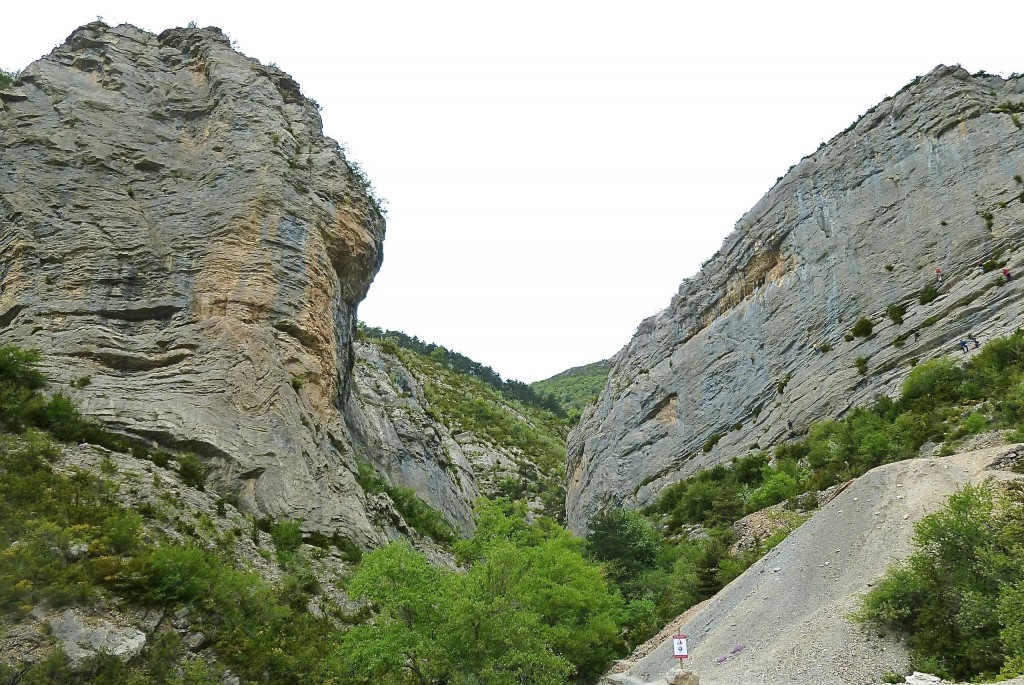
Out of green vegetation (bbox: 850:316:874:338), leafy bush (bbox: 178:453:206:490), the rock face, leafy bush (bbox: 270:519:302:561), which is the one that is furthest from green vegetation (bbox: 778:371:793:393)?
leafy bush (bbox: 178:453:206:490)

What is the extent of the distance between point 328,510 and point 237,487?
10.7ft

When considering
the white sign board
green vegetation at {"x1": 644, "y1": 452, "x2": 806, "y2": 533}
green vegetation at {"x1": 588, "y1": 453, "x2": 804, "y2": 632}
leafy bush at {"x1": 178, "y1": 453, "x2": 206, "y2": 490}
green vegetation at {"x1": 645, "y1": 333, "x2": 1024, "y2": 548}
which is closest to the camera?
the white sign board

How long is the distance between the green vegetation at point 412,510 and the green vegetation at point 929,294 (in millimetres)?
26234

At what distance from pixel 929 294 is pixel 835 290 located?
6531 millimetres

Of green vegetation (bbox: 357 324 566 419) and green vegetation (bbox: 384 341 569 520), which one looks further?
green vegetation (bbox: 357 324 566 419)

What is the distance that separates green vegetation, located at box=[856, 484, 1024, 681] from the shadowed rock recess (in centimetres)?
1680

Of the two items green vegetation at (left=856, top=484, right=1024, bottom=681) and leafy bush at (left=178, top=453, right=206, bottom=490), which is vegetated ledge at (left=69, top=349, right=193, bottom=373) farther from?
green vegetation at (left=856, top=484, right=1024, bottom=681)

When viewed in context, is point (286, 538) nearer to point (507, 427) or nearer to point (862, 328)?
point (862, 328)

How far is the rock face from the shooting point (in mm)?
32688

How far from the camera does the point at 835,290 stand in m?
39.7

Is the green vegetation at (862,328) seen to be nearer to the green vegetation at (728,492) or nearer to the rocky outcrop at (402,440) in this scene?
the green vegetation at (728,492)

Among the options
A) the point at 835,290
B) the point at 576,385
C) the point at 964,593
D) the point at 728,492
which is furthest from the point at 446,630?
the point at 576,385

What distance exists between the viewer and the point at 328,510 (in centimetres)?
2347

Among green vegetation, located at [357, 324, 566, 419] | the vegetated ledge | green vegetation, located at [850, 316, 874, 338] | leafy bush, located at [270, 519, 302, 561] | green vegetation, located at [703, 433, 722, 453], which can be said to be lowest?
leafy bush, located at [270, 519, 302, 561]
